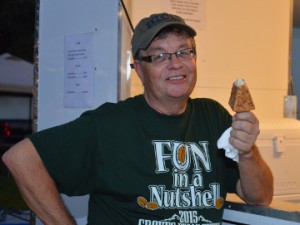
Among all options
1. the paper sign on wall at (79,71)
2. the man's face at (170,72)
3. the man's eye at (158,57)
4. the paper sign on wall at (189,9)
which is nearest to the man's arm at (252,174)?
the man's face at (170,72)

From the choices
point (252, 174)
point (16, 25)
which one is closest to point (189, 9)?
point (252, 174)

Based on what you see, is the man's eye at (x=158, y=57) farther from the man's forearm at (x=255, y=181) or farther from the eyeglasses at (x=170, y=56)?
the man's forearm at (x=255, y=181)

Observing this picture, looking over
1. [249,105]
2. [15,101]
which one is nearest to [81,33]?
[249,105]

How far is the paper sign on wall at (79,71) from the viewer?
186 centimetres

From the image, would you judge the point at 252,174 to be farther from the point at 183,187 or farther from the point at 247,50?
the point at 247,50

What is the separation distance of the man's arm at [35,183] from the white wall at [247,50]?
1408mm

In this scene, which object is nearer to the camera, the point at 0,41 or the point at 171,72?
the point at 171,72

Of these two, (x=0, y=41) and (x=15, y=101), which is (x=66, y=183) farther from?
(x=15, y=101)

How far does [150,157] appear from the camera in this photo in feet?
4.73

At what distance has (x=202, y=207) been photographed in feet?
4.79

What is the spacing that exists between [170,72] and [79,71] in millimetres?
577

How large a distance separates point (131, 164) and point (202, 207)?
0.32 m

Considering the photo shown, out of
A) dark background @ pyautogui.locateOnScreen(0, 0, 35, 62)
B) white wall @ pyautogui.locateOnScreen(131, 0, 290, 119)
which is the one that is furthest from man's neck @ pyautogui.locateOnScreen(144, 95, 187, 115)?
dark background @ pyautogui.locateOnScreen(0, 0, 35, 62)

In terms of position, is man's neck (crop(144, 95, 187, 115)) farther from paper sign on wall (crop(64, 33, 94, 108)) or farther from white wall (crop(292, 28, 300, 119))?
white wall (crop(292, 28, 300, 119))
